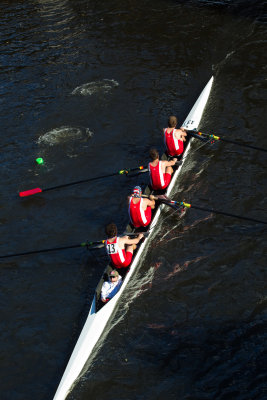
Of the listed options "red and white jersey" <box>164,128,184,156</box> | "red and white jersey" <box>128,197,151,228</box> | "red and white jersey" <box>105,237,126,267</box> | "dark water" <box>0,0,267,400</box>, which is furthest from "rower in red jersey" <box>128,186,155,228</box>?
"red and white jersey" <box>164,128,184,156</box>

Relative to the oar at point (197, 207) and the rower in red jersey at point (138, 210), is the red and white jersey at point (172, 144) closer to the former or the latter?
the oar at point (197, 207)

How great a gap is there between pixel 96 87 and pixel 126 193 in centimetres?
830

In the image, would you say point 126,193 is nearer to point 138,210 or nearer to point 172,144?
point 172,144

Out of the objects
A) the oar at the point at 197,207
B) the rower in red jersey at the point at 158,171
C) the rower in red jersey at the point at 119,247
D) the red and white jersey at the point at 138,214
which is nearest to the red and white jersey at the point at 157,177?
the rower in red jersey at the point at 158,171

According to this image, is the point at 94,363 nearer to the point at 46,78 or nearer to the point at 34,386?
the point at 34,386

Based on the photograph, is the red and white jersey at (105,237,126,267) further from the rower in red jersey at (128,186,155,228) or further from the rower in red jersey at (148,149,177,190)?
the rower in red jersey at (148,149,177,190)

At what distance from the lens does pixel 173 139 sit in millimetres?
15859

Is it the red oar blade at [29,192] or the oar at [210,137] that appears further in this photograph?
the oar at [210,137]

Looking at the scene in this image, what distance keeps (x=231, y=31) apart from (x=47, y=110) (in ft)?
37.2

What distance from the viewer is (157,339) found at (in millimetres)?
11039

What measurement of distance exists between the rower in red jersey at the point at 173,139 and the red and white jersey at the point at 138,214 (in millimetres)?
3372

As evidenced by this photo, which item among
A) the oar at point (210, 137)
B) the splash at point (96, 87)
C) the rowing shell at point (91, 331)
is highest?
the splash at point (96, 87)

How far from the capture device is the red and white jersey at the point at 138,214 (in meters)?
13.2

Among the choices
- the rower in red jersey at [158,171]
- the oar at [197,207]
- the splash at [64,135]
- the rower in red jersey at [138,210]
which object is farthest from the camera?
the splash at [64,135]
